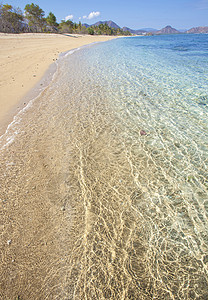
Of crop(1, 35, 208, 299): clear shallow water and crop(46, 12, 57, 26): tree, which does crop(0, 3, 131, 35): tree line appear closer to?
crop(46, 12, 57, 26): tree

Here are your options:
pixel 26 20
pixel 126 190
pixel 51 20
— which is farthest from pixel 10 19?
pixel 126 190

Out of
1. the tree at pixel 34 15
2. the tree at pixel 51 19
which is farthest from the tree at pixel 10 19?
the tree at pixel 51 19

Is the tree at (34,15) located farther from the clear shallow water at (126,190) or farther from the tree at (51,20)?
the clear shallow water at (126,190)

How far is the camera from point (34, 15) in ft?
169

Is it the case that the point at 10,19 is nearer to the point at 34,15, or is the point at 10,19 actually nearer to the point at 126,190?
the point at 34,15

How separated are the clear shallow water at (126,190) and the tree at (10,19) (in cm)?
4567

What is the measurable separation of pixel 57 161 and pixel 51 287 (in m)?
2.22

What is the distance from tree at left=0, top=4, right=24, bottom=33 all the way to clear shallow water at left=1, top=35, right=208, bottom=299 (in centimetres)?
4567

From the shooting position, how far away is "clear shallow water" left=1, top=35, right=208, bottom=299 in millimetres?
1865

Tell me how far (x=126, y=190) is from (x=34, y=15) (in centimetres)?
6888

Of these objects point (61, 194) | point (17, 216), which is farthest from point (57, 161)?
point (17, 216)

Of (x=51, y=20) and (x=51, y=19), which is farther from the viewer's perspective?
(x=51, y=19)

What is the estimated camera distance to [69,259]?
79.7 inches

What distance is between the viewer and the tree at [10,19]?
1478 inches
